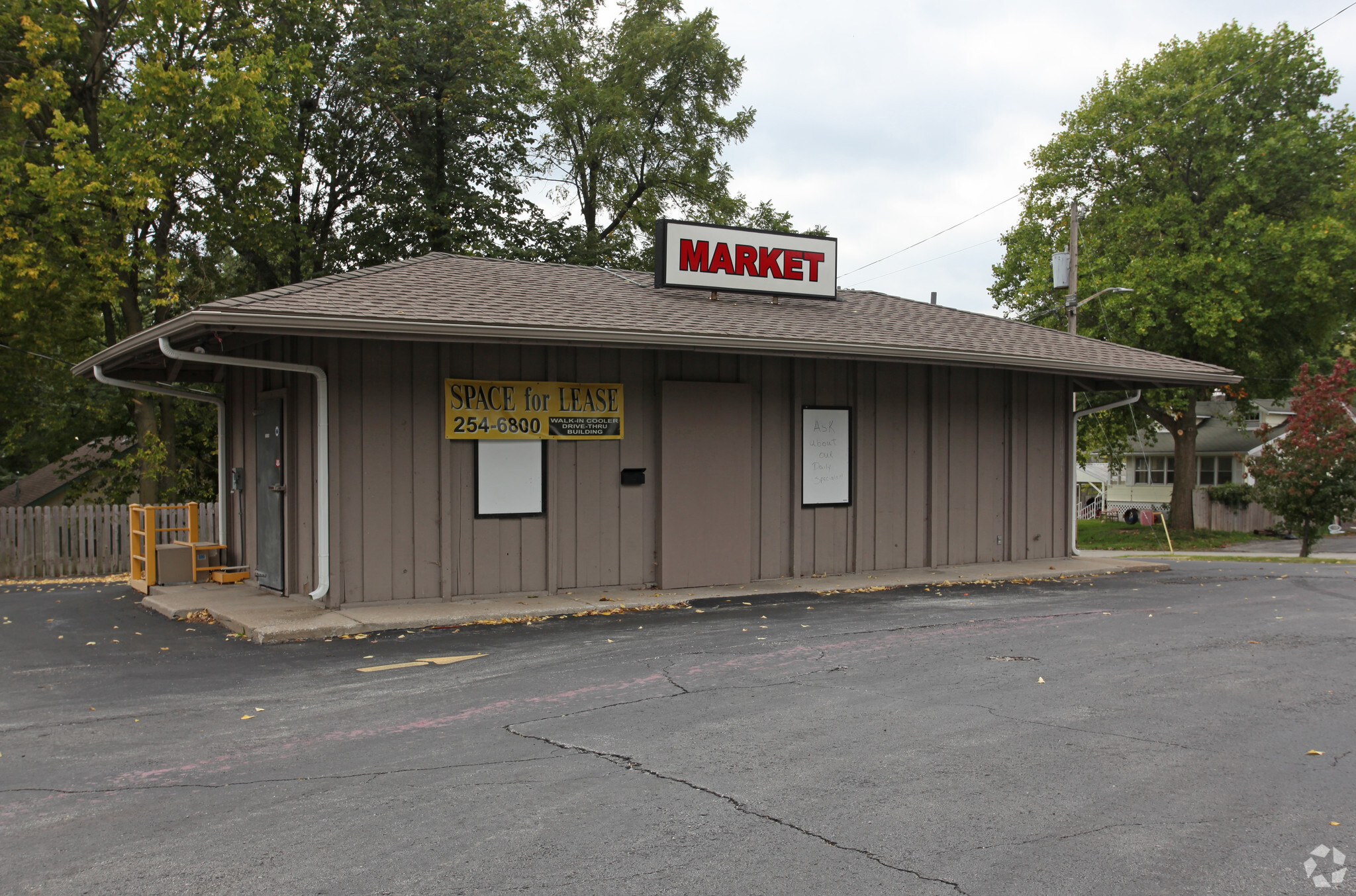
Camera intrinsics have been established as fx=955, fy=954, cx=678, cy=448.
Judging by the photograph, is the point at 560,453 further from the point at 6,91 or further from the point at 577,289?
the point at 6,91

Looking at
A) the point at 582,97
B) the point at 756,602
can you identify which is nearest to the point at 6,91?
the point at 582,97

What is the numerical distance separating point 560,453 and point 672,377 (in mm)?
1830

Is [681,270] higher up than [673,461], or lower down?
higher up

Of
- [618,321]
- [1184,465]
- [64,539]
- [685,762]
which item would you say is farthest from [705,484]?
[1184,465]

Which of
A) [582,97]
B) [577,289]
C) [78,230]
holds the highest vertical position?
[582,97]

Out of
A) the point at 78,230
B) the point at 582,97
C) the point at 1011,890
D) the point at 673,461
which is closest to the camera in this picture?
the point at 1011,890

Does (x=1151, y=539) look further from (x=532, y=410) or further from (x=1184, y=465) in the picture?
(x=532, y=410)

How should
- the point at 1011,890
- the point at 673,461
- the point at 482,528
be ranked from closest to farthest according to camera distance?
1. the point at 1011,890
2. the point at 482,528
3. the point at 673,461

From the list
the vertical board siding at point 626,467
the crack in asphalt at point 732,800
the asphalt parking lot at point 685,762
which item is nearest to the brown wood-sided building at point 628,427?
the vertical board siding at point 626,467

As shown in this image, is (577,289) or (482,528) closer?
(482,528)

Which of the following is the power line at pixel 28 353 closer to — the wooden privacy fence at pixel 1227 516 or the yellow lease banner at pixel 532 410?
the yellow lease banner at pixel 532 410

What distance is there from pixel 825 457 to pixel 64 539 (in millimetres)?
14398

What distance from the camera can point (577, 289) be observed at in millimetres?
13242

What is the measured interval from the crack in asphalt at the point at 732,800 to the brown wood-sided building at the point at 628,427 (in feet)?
17.1
